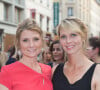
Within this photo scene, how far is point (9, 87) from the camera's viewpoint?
9.25 ft

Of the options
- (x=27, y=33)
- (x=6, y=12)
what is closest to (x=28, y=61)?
(x=27, y=33)

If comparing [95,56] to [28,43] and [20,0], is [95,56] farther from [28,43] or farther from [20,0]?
[20,0]

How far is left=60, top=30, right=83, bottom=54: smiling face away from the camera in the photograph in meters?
3.03

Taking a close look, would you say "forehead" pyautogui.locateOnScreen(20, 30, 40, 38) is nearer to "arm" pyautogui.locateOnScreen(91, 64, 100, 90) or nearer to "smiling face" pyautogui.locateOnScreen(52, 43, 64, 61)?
"arm" pyautogui.locateOnScreen(91, 64, 100, 90)

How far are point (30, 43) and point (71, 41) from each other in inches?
18.8

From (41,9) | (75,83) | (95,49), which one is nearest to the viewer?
(75,83)

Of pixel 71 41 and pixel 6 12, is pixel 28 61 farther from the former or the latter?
pixel 6 12

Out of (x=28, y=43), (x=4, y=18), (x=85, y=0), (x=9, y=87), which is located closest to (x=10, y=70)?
(x=9, y=87)

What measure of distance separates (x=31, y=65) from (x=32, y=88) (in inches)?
13.8

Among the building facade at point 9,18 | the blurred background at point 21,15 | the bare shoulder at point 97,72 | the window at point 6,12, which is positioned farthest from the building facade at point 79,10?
the bare shoulder at point 97,72

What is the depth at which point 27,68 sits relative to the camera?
10.0ft

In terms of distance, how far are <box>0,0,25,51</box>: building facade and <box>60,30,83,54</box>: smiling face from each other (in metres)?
18.9

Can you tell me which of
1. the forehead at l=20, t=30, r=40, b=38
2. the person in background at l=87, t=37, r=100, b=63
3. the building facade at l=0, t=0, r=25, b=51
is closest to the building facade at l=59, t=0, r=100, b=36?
the building facade at l=0, t=0, r=25, b=51

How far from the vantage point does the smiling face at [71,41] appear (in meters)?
3.03
